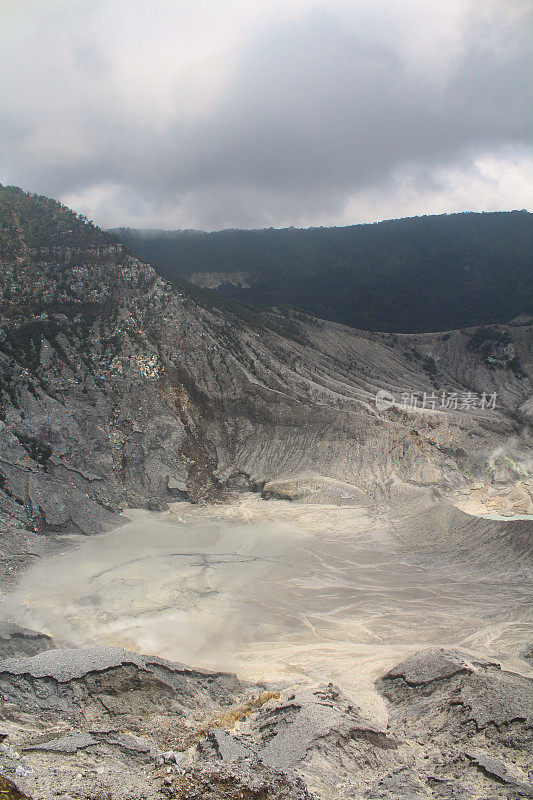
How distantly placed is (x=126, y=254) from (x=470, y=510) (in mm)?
31522

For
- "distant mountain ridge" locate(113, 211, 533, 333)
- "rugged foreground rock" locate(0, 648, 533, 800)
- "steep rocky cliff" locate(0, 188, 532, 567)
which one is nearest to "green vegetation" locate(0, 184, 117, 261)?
"steep rocky cliff" locate(0, 188, 532, 567)

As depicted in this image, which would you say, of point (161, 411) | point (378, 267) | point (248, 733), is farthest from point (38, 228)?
point (378, 267)

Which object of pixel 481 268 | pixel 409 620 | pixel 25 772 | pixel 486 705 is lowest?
pixel 409 620

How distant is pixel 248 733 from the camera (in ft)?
32.8

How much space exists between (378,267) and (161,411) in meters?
64.6

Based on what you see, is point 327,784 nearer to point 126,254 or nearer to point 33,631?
point 33,631

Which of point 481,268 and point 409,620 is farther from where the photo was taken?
point 481,268

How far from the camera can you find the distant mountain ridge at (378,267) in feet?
246

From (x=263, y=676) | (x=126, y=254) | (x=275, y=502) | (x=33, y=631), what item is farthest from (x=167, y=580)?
(x=126, y=254)

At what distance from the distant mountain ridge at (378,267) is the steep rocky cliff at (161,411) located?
33022mm

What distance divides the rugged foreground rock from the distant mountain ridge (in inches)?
2409

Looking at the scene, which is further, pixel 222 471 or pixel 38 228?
pixel 38 228

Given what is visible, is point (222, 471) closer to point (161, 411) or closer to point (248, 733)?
point (161, 411)

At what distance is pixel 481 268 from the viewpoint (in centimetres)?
7919
